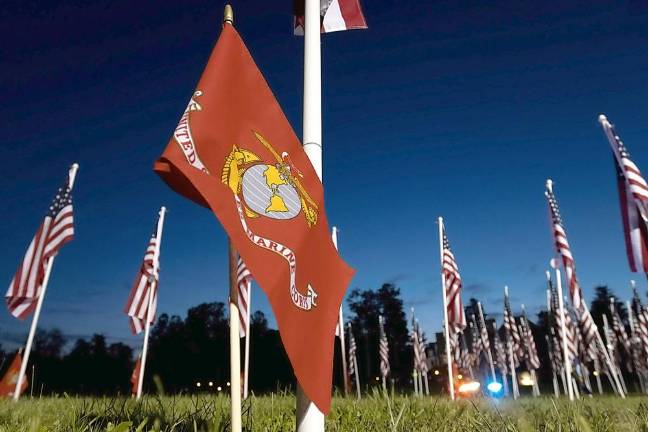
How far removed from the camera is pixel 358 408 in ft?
20.5

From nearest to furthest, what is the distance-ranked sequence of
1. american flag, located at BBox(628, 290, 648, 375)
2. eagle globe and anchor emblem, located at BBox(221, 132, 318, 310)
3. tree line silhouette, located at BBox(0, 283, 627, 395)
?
eagle globe and anchor emblem, located at BBox(221, 132, 318, 310) < american flag, located at BBox(628, 290, 648, 375) < tree line silhouette, located at BBox(0, 283, 627, 395)

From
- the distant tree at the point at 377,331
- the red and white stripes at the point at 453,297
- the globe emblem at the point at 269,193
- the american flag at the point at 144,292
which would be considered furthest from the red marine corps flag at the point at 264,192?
the distant tree at the point at 377,331

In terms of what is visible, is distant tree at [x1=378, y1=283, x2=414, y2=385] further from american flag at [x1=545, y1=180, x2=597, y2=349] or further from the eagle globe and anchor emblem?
the eagle globe and anchor emblem

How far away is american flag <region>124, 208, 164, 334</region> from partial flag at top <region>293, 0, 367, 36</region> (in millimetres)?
11861

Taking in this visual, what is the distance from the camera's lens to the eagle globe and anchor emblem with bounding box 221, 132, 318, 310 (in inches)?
116

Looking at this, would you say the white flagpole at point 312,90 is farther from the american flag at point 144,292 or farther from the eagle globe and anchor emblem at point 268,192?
the american flag at point 144,292

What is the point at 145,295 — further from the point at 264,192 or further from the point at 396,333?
the point at 396,333

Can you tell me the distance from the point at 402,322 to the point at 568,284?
3072 inches

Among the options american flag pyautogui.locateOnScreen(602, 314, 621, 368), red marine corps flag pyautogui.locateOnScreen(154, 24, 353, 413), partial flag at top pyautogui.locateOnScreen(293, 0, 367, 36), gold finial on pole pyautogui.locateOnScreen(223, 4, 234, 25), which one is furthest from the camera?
american flag pyautogui.locateOnScreen(602, 314, 621, 368)

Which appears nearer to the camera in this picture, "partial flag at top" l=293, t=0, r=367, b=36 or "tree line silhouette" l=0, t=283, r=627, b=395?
"partial flag at top" l=293, t=0, r=367, b=36

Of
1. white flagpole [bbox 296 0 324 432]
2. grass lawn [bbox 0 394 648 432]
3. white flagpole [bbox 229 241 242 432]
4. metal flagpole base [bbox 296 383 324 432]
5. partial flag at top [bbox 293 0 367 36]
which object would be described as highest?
partial flag at top [bbox 293 0 367 36]

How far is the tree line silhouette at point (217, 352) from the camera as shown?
7081 centimetres

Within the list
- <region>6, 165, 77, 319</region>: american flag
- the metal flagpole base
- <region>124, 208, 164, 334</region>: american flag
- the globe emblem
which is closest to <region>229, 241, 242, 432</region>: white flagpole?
the globe emblem

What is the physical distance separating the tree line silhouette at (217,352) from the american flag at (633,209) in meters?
52.7
